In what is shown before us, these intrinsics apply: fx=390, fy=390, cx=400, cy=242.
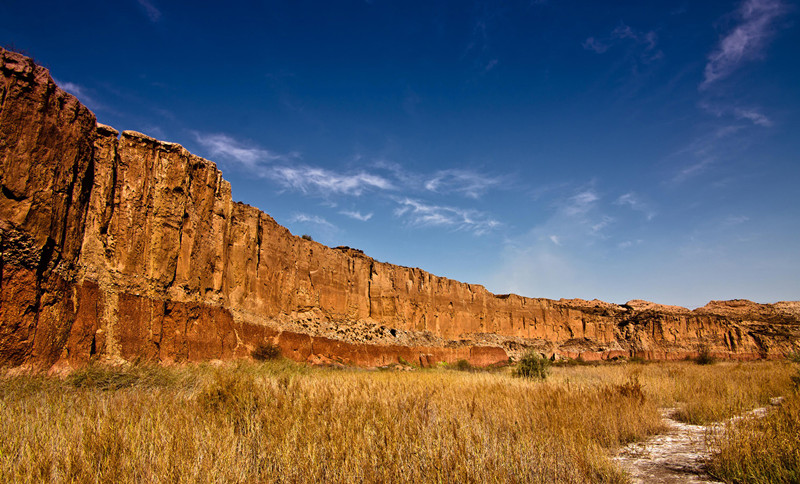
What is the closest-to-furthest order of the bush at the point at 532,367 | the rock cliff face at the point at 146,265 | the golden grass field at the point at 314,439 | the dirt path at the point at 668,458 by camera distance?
the golden grass field at the point at 314,439
the dirt path at the point at 668,458
the rock cliff face at the point at 146,265
the bush at the point at 532,367

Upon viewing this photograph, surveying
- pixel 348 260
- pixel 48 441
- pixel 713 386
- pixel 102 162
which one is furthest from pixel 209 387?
pixel 348 260

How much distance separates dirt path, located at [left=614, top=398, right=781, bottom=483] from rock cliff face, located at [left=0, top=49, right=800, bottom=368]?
10.4 meters

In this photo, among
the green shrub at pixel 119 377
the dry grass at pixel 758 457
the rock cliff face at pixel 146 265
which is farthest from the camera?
the rock cliff face at pixel 146 265

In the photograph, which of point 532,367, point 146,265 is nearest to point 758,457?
point 532,367

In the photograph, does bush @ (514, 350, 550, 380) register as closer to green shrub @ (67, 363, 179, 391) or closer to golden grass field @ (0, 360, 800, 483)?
golden grass field @ (0, 360, 800, 483)

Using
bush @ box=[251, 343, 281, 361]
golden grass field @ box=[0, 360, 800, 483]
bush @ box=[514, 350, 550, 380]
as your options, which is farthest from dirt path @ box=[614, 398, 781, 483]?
bush @ box=[251, 343, 281, 361]

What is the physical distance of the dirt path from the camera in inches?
158

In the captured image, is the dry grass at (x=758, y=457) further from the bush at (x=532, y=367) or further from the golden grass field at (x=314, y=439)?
the bush at (x=532, y=367)

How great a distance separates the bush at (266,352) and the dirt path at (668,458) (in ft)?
43.2

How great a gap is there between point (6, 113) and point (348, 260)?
1817 centimetres

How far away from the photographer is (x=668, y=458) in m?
4.70

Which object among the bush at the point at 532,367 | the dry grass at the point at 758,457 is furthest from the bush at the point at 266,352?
the dry grass at the point at 758,457

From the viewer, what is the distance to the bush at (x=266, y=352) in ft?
49.8

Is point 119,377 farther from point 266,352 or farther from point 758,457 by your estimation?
point 758,457
